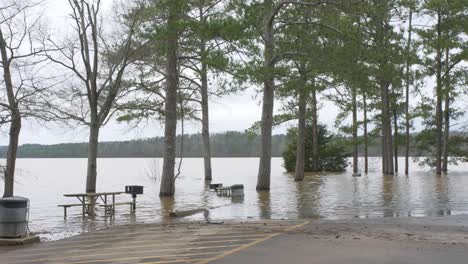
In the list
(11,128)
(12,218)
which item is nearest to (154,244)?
(12,218)

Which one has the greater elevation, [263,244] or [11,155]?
[11,155]

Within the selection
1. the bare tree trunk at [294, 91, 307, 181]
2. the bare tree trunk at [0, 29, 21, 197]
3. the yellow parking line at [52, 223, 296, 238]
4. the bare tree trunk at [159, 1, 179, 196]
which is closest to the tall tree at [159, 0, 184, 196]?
the bare tree trunk at [159, 1, 179, 196]

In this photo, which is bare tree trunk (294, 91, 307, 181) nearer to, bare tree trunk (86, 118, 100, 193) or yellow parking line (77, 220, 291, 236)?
bare tree trunk (86, 118, 100, 193)

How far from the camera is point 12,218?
11117 mm

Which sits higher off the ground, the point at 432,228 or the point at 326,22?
the point at 326,22

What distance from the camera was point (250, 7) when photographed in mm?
23391

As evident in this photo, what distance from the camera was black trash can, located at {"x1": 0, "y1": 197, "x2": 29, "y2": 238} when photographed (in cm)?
1102

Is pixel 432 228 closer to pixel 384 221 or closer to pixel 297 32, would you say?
pixel 384 221

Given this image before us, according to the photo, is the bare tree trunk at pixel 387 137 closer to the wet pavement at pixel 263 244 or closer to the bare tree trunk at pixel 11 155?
the bare tree trunk at pixel 11 155

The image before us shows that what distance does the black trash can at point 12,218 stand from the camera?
11016 millimetres

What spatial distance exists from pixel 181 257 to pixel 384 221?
6389mm

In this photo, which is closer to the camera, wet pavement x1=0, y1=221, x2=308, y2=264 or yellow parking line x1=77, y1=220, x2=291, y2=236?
wet pavement x1=0, y1=221, x2=308, y2=264

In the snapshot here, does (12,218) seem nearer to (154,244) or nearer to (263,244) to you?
(154,244)

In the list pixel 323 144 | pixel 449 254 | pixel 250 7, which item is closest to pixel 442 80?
pixel 323 144
